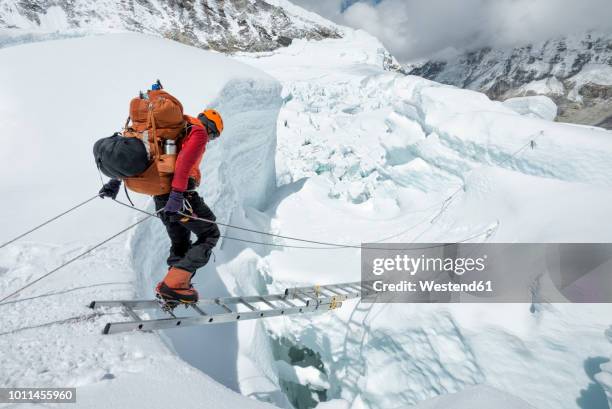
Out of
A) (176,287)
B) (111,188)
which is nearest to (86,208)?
(111,188)

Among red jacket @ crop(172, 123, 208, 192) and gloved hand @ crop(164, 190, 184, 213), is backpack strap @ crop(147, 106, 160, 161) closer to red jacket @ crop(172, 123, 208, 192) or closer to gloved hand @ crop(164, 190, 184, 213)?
red jacket @ crop(172, 123, 208, 192)

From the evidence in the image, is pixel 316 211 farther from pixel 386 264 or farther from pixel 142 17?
pixel 142 17

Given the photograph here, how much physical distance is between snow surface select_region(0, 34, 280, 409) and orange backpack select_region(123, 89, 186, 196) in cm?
82

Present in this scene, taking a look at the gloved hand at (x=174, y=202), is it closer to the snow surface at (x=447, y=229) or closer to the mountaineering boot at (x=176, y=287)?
the mountaineering boot at (x=176, y=287)

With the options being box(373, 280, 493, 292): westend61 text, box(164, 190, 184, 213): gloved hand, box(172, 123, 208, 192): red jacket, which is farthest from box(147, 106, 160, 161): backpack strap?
box(373, 280, 493, 292): westend61 text

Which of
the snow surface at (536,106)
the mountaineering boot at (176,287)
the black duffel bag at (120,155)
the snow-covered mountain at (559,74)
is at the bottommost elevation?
the mountaineering boot at (176,287)

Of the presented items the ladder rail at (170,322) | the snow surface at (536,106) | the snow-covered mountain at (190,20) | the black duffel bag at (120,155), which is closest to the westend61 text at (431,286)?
the ladder rail at (170,322)

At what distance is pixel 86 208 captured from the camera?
10.6 ft

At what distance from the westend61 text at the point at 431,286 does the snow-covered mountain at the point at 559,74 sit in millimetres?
108355

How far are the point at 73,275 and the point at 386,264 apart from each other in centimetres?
491

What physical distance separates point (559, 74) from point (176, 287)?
17078 cm

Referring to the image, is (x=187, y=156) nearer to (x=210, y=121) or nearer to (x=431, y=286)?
(x=210, y=121)

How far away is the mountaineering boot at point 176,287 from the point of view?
2492 mm

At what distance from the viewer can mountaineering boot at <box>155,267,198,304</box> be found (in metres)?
2.49
